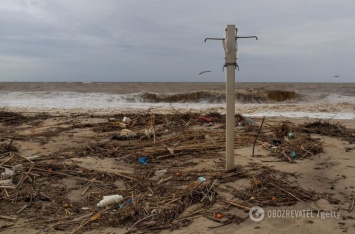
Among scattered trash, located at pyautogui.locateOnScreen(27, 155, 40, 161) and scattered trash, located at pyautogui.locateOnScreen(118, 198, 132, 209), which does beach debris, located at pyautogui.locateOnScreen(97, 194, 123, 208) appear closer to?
scattered trash, located at pyautogui.locateOnScreen(118, 198, 132, 209)

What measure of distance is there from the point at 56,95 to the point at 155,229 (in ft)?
72.9

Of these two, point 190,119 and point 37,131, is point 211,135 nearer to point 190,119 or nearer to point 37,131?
point 190,119

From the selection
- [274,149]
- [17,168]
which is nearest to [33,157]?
[17,168]

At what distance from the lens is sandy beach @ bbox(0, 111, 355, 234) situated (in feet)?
9.10

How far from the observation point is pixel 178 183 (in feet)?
12.0

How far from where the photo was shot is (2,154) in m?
4.68

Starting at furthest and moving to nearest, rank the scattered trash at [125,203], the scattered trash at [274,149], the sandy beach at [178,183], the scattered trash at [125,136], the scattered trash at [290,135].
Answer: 1. the scattered trash at [125,136]
2. the scattered trash at [290,135]
3. the scattered trash at [274,149]
4. the scattered trash at [125,203]
5. the sandy beach at [178,183]

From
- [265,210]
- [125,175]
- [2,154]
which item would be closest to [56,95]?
[2,154]

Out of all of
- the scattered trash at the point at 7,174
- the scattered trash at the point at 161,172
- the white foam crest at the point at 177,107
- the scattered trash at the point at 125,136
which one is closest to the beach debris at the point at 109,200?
the scattered trash at the point at 161,172

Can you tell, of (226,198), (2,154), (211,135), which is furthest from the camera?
(211,135)

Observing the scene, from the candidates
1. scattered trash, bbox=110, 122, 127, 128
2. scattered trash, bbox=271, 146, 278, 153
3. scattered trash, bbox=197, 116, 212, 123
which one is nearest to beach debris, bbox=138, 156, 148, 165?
scattered trash, bbox=271, 146, 278, 153

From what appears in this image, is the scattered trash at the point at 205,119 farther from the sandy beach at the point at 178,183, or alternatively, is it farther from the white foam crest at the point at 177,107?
the white foam crest at the point at 177,107

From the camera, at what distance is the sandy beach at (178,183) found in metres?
2.77

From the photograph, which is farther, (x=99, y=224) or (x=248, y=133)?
(x=248, y=133)
